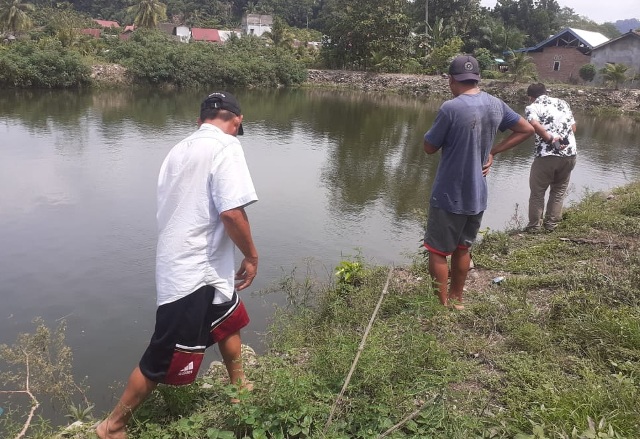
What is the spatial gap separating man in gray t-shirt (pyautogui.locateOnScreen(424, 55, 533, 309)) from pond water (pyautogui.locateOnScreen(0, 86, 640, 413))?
179cm

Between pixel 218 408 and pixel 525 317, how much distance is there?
6.85 feet

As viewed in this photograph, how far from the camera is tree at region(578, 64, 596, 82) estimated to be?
102ft

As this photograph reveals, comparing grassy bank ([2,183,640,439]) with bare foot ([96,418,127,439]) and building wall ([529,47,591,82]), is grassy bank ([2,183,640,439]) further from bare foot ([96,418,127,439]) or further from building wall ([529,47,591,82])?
building wall ([529,47,591,82])

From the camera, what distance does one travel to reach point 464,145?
10.5 feet

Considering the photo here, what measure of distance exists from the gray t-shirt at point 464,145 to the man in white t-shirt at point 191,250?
5.08 ft

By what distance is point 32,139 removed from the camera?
11.7 m

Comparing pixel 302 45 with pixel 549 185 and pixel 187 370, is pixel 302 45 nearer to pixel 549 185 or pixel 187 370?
pixel 549 185

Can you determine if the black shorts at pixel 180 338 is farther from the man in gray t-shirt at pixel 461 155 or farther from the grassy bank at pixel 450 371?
the man in gray t-shirt at pixel 461 155

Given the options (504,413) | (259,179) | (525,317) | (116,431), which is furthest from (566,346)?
(259,179)

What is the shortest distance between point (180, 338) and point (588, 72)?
116 ft

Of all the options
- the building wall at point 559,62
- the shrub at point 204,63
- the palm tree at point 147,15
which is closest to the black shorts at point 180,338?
the shrub at point 204,63

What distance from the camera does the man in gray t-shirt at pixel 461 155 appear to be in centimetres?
319

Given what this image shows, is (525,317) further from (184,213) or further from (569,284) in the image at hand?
(184,213)

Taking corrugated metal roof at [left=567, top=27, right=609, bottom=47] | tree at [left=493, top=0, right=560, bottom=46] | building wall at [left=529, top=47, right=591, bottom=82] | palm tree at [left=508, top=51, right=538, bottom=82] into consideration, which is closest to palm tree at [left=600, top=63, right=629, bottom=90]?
palm tree at [left=508, top=51, right=538, bottom=82]
